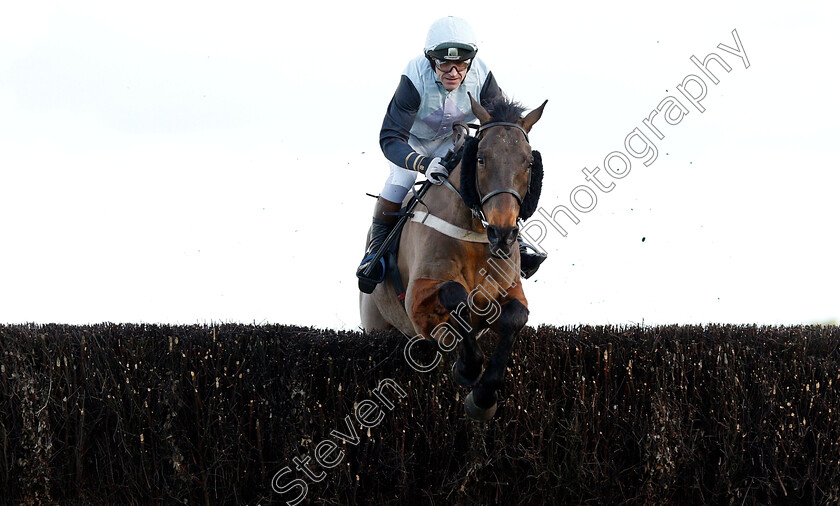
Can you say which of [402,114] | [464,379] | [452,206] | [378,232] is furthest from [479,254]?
[402,114]

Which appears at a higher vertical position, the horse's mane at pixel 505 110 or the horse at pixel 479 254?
the horse's mane at pixel 505 110

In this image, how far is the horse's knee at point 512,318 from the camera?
4.96 m

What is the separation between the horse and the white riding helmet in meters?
0.92

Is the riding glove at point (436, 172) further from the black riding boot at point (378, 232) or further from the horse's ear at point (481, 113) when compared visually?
the black riding boot at point (378, 232)

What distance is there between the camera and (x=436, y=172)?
5.59 meters

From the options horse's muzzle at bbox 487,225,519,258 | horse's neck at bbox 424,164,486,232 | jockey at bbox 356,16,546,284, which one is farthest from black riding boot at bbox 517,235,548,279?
horse's muzzle at bbox 487,225,519,258

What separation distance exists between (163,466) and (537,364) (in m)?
2.80

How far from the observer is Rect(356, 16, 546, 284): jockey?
5930mm

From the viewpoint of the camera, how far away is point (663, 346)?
239 inches

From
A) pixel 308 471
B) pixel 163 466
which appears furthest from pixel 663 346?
pixel 163 466

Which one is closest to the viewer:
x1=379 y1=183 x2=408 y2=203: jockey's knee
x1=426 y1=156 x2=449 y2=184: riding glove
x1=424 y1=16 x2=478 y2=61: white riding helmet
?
x1=426 y1=156 x2=449 y2=184: riding glove

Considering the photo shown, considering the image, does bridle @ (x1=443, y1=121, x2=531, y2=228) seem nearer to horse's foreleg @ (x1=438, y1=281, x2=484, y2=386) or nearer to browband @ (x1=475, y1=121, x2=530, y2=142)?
browband @ (x1=475, y1=121, x2=530, y2=142)

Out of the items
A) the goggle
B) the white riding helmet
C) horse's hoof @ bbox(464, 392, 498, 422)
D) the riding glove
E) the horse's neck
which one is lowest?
horse's hoof @ bbox(464, 392, 498, 422)

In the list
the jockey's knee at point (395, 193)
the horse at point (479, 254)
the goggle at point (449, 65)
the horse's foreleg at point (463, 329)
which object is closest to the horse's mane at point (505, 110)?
the horse at point (479, 254)
